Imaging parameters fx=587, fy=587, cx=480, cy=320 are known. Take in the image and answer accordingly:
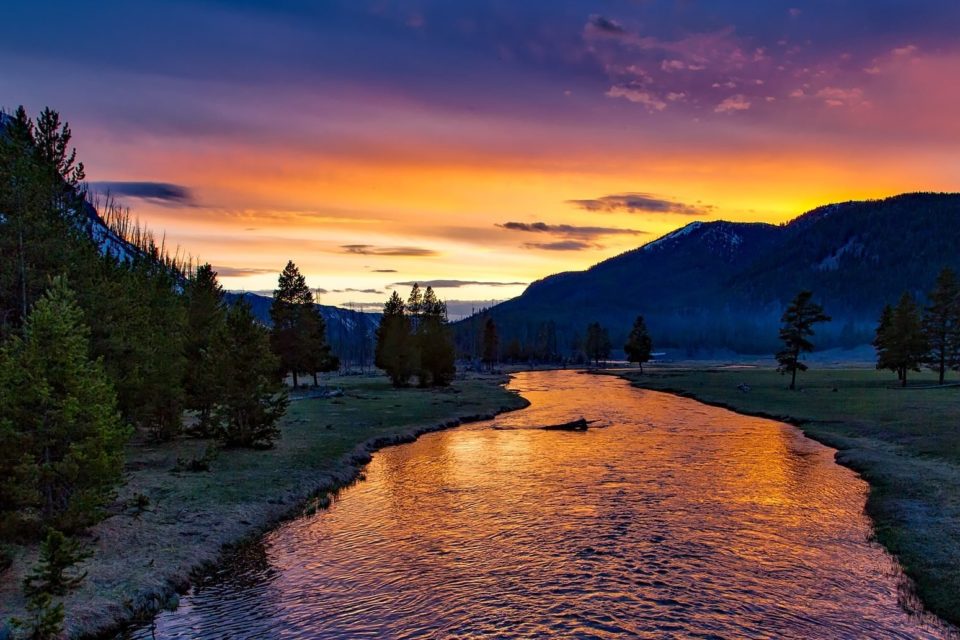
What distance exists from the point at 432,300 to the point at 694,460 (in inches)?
3743

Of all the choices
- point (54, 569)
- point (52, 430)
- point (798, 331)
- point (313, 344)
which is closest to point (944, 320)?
point (798, 331)

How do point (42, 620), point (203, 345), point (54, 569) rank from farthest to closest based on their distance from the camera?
point (203, 345) < point (54, 569) < point (42, 620)

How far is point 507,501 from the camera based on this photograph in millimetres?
29875

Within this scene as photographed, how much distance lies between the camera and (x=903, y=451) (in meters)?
38.6

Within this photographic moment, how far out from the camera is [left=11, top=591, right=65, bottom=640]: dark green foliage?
14875 mm

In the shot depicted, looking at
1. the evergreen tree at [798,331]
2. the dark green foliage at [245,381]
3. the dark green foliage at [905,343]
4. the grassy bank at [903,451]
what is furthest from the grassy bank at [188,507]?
the dark green foliage at [905,343]

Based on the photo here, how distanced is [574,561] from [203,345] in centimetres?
3666

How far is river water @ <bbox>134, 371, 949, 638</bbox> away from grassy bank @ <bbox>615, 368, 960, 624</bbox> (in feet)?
3.13

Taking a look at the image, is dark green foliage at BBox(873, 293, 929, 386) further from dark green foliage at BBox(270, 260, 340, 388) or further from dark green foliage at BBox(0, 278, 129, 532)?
dark green foliage at BBox(0, 278, 129, 532)

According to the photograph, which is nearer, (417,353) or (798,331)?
(798,331)

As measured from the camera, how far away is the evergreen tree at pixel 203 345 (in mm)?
39625

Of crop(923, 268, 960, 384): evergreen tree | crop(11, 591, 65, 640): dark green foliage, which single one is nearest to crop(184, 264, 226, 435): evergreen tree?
crop(11, 591, 65, 640): dark green foliage

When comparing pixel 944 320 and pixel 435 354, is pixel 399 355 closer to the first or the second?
pixel 435 354

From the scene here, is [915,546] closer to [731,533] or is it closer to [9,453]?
[731,533]
